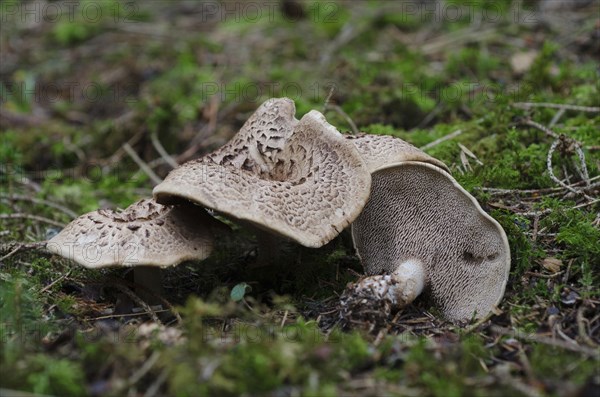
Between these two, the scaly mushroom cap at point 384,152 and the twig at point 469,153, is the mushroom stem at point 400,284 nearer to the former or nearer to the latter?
the scaly mushroom cap at point 384,152

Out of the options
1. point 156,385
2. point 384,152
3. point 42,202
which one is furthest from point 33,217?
point 384,152


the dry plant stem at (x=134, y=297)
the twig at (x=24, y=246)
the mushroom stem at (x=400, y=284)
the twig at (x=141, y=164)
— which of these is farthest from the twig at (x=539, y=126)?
the twig at (x=24, y=246)

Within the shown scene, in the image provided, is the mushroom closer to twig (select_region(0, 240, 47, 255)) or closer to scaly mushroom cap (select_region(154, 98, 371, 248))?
scaly mushroom cap (select_region(154, 98, 371, 248))

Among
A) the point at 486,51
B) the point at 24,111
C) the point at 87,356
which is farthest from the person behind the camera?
the point at 24,111

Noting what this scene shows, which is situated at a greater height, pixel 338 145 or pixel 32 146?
pixel 338 145

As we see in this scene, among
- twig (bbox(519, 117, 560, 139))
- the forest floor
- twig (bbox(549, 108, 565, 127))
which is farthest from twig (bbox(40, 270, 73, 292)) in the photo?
twig (bbox(549, 108, 565, 127))

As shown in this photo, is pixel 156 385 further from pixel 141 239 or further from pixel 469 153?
pixel 469 153

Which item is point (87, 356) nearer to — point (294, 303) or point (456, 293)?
point (294, 303)

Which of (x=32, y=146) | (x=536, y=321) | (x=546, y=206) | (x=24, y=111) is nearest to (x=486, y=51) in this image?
(x=546, y=206)
